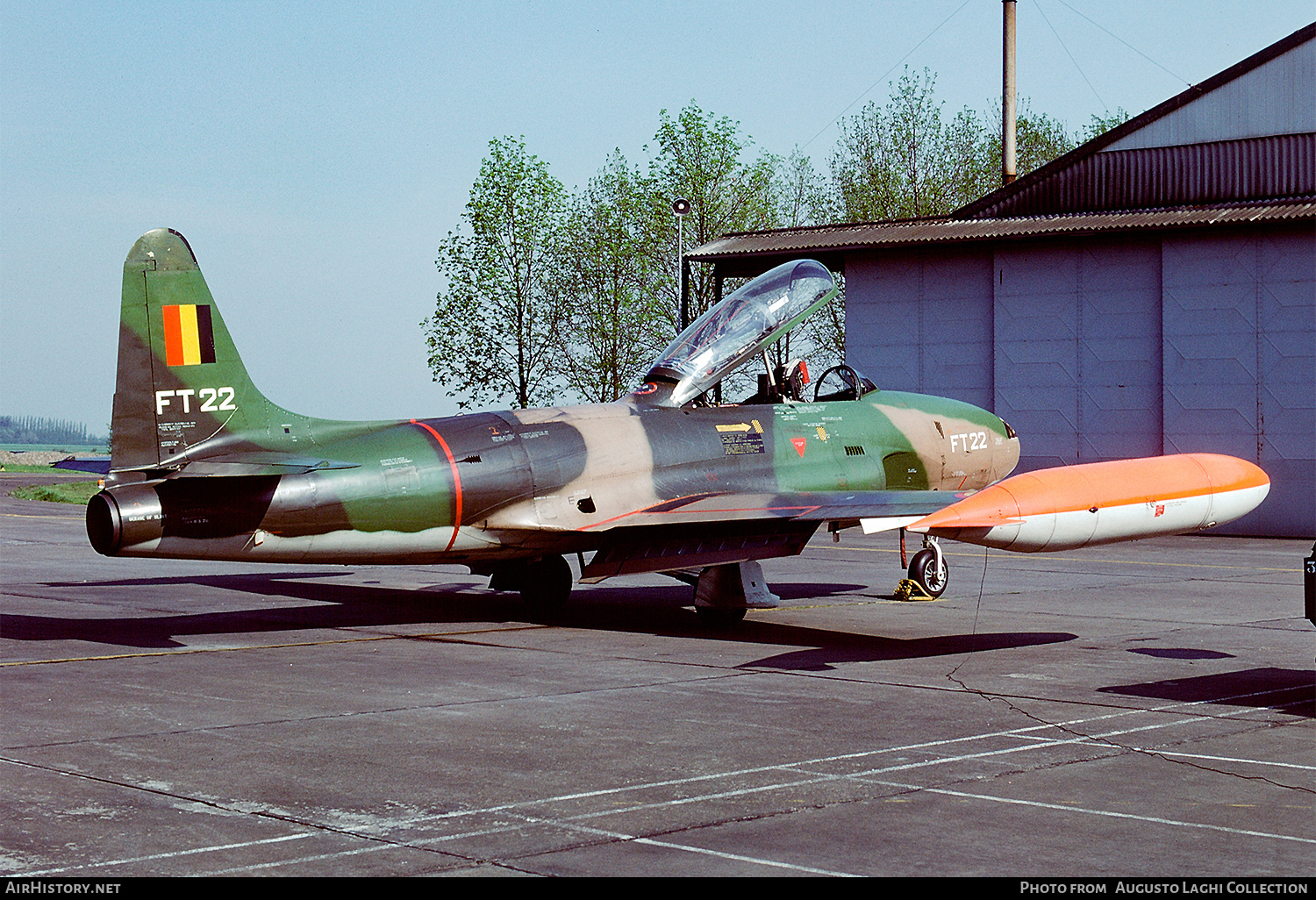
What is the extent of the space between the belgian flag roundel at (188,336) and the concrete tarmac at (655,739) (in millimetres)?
2850

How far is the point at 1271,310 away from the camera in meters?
31.9

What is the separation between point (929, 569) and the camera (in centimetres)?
1830

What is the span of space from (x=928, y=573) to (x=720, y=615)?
4004 millimetres

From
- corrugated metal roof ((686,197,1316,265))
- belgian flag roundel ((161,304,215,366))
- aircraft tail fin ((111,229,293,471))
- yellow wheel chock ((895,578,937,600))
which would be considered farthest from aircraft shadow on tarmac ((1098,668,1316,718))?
corrugated metal roof ((686,197,1316,265))

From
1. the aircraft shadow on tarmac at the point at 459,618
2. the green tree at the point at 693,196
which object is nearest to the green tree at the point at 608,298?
the green tree at the point at 693,196

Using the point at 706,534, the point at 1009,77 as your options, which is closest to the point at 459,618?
the point at 706,534

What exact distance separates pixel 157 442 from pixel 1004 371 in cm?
2662

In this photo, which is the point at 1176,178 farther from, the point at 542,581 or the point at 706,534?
the point at 706,534

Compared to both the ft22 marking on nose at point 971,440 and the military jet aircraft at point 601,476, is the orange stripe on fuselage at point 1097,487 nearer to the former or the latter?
the military jet aircraft at point 601,476

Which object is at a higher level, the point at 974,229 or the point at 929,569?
the point at 974,229

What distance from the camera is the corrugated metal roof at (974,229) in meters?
32.1

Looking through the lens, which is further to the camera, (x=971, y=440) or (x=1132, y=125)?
(x=1132, y=125)

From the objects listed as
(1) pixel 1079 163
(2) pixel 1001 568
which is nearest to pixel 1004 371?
(1) pixel 1079 163

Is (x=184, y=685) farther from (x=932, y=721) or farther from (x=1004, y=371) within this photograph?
(x=1004, y=371)
